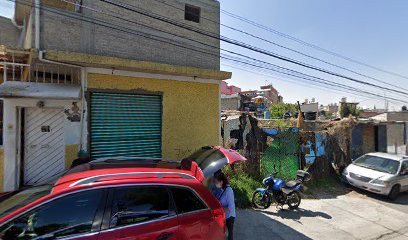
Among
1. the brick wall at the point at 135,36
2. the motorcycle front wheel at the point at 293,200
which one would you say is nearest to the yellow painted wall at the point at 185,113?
the brick wall at the point at 135,36

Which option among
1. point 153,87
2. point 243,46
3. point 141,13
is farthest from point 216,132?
→ point 141,13

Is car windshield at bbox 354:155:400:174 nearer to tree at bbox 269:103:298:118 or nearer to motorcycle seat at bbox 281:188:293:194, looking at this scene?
motorcycle seat at bbox 281:188:293:194

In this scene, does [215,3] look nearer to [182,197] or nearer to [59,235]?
[182,197]

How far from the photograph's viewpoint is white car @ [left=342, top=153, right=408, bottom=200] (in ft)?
27.8

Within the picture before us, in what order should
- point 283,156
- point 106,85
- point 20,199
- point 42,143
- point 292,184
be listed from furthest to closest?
1. point 283,156
2. point 292,184
3. point 106,85
4. point 42,143
5. point 20,199

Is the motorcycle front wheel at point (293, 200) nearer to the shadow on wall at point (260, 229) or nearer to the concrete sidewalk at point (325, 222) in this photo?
the concrete sidewalk at point (325, 222)

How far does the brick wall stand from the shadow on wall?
5.02 m

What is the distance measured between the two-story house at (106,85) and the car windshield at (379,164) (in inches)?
243

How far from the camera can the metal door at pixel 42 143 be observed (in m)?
6.03

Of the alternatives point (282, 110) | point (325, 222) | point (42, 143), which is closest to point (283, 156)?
point (325, 222)

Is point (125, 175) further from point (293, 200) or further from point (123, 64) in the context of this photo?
point (293, 200)

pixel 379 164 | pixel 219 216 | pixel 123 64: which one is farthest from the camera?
pixel 379 164

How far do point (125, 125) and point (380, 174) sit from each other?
885 cm

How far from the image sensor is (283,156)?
9.01 meters
